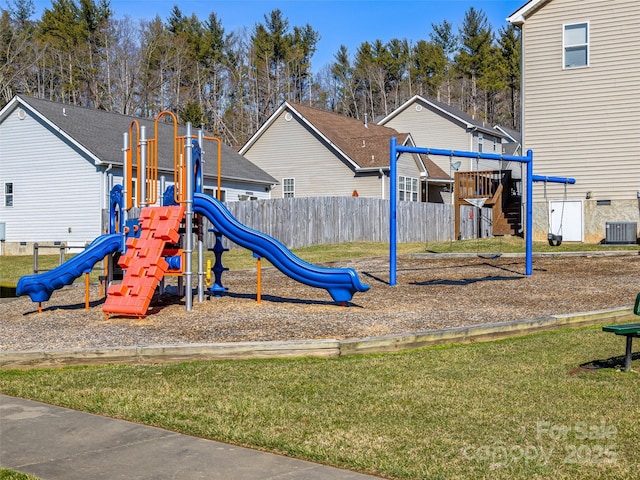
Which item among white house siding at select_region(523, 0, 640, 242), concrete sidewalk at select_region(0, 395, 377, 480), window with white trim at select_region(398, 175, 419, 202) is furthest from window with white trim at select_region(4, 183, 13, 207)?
concrete sidewalk at select_region(0, 395, 377, 480)

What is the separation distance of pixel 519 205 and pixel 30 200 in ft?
70.5

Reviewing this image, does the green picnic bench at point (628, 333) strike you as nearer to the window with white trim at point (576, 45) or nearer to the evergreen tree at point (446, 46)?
the window with white trim at point (576, 45)

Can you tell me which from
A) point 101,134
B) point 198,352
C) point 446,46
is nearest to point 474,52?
point 446,46

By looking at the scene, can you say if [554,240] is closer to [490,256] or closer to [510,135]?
[490,256]

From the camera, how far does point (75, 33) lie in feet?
217

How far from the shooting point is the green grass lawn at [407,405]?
535cm

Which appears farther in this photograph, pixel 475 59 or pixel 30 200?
pixel 475 59

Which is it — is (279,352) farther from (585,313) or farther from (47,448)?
(585,313)

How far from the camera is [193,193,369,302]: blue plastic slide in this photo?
→ 12.7m

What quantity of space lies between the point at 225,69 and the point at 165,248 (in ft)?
212

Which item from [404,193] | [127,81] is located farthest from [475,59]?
[404,193]

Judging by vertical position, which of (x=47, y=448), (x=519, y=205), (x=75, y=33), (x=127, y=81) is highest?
(x=75, y=33)

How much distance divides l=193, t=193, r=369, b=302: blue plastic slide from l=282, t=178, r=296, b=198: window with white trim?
29607mm

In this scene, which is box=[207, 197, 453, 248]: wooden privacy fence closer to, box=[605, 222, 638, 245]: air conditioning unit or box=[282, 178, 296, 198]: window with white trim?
box=[282, 178, 296, 198]: window with white trim
